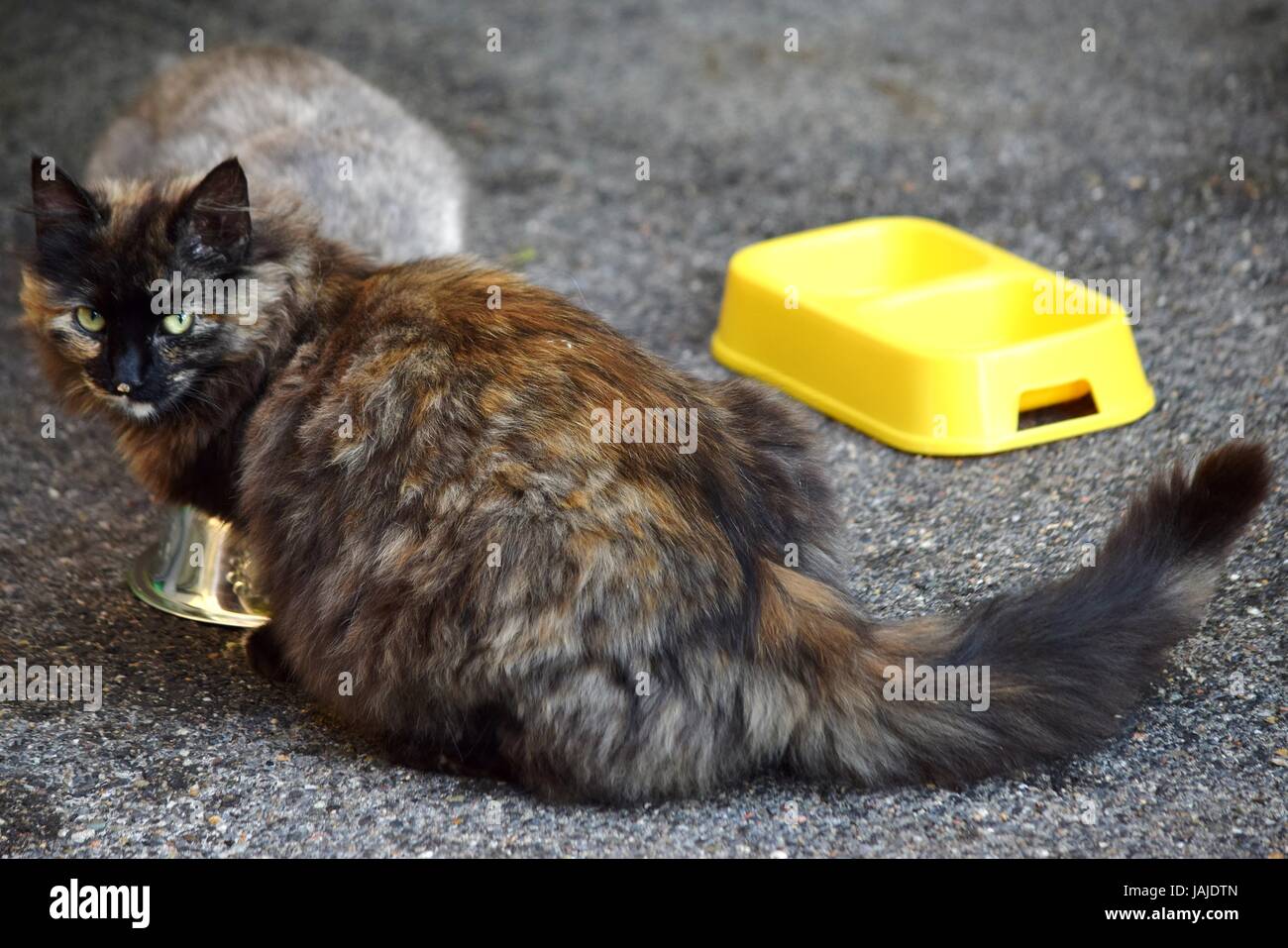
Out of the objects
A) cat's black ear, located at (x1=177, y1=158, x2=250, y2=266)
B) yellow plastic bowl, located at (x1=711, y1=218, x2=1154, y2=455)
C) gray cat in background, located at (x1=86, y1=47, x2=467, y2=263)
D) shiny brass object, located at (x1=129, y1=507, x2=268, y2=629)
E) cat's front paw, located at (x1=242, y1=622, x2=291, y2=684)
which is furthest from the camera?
gray cat in background, located at (x1=86, y1=47, x2=467, y2=263)

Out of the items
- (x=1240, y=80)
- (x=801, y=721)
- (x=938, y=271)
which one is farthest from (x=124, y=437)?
(x=1240, y=80)

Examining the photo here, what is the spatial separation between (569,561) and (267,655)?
3.59 feet

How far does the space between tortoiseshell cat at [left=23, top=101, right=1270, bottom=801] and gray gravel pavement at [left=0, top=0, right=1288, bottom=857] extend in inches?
6.2

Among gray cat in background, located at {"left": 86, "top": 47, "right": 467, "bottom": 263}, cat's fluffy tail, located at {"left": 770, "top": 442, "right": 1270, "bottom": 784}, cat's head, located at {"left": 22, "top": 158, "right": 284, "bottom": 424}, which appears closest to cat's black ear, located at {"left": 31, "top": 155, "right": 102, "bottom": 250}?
cat's head, located at {"left": 22, "top": 158, "right": 284, "bottom": 424}

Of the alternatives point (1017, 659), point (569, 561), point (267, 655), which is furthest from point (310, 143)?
point (1017, 659)

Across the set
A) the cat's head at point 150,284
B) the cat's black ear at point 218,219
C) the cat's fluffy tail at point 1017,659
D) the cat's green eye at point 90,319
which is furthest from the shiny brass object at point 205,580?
the cat's fluffy tail at point 1017,659

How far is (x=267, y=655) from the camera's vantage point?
3.30m

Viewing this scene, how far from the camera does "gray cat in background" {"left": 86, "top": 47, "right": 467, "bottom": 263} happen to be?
438cm

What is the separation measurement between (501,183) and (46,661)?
3.66 meters

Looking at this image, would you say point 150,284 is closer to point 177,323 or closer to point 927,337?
point 177,323

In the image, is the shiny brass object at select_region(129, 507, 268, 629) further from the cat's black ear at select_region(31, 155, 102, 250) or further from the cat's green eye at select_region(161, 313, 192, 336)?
the cat's black ear at select_region(31, 155, 102, 250)

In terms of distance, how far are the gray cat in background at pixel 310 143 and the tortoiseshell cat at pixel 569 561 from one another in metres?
1.25

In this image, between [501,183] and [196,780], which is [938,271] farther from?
[196,780]

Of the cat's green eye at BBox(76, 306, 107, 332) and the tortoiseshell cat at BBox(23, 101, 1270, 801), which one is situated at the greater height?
the cat's green eye at BBox(76, 306, 107, 332)
